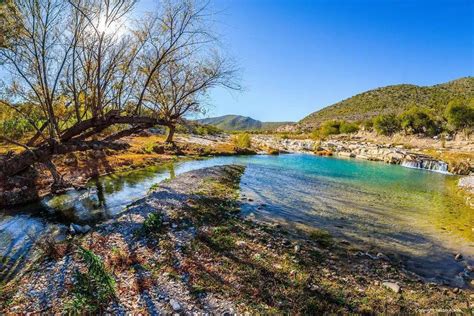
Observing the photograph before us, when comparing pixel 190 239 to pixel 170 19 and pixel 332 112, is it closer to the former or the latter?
pixel 170 19

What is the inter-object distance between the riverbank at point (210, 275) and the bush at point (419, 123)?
273 feet

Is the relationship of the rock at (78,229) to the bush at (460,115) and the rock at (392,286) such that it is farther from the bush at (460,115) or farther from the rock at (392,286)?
the bush at (460,115)

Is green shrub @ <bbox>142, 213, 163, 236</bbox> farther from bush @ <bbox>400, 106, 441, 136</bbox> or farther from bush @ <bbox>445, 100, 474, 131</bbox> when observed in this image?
bush @ <bbox>400, 106, 441, 136</bbox>

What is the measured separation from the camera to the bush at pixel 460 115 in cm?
7025

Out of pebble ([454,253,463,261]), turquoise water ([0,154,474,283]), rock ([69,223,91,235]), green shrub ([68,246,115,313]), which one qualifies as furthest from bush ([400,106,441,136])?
green shrub ([68,246,115,313])

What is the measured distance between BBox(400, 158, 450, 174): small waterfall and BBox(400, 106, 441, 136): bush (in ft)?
124

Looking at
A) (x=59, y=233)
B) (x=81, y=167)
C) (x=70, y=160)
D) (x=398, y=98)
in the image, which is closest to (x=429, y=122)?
(x=398, y=98)

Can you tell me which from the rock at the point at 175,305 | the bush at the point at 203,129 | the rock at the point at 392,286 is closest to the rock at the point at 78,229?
the rock at the point at 175,305

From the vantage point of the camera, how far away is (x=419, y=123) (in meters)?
81.2

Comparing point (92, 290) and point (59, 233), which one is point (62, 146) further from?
point (92, 290)

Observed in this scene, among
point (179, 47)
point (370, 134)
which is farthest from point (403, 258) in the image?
point (370, 134)

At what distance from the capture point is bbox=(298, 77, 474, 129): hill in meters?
120

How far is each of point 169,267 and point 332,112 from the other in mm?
168727

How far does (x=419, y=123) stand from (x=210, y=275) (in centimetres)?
9008
